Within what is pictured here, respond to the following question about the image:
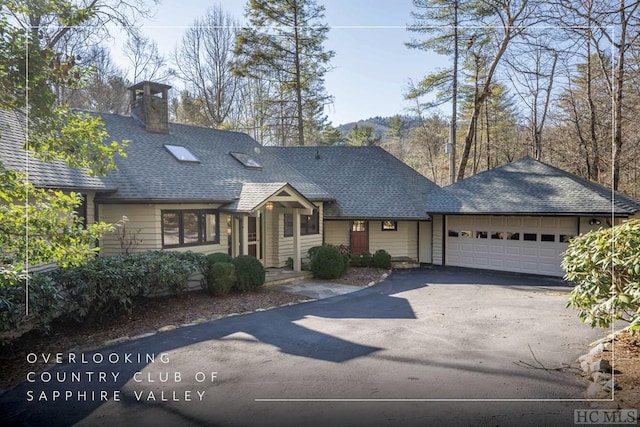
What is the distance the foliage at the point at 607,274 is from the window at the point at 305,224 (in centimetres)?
933

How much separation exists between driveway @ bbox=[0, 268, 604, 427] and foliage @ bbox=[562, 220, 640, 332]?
0.87 metres

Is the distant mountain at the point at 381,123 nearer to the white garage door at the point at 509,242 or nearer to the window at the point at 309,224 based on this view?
the white garage door at the point at 509,242

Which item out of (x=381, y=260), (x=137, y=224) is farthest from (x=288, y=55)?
(x=137, y=224)

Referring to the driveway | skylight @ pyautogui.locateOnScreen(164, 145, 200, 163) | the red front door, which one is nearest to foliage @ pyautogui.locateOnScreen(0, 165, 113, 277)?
the driveway

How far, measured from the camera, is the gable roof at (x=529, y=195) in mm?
12156

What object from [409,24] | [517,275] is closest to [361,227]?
[517,275]

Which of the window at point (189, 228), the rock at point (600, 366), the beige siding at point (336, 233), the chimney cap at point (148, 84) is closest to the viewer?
the rock at point (600, 366)

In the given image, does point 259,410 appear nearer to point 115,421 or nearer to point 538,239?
point 115,421

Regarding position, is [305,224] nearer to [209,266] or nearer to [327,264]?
[327,264]

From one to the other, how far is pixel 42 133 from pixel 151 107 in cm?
994

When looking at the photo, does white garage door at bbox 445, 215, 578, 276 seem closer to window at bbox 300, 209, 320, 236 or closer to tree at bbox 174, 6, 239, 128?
window at bbox 300, 209, 320, 236

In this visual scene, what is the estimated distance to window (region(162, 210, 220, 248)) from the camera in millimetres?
10375

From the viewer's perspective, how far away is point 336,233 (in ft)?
51.1

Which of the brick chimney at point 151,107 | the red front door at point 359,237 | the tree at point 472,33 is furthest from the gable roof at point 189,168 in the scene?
the tree at point 472,33
